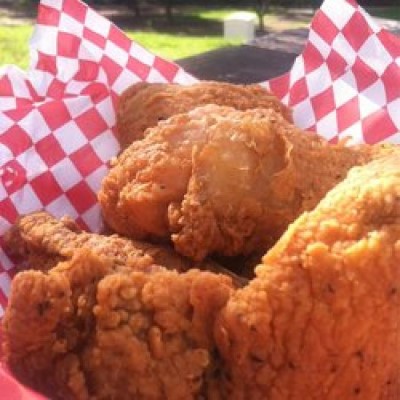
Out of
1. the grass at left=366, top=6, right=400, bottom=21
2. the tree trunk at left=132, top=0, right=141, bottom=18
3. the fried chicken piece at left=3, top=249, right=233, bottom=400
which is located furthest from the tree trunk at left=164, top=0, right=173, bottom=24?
the fried chicken piece at left=3, top=249, right=233, bottom=400

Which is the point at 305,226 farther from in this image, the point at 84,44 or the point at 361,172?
the point at 84,44

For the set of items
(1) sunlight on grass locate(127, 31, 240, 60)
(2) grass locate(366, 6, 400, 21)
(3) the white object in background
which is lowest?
(2) grass locate(366, 6, 400, 21)

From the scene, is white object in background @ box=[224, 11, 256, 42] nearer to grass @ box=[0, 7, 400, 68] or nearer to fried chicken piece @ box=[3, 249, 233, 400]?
grass @ box=[0, 7, 400, 68]

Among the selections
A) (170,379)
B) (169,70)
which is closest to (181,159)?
(170,379)

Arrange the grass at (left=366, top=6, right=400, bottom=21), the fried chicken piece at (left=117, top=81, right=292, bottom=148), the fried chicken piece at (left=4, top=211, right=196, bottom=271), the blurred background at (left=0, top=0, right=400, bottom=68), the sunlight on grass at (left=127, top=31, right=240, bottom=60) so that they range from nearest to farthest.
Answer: the fried chicken piece at (left=4, top=211, right=196, bottom=271) → the fried chicken piece at (left=117, top=81, right=292, bottom=148) → the sunlight on grass at (left=127, top=31, right=240, bottom=60) → the blurred background at (left=0, top=0, right=400, bottom=68) → the grass at (left=366, top=6, right=400, bottom=21)

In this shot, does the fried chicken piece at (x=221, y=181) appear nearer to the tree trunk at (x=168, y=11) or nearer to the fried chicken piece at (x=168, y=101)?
the fried chicken piece at (x=168, y=101)

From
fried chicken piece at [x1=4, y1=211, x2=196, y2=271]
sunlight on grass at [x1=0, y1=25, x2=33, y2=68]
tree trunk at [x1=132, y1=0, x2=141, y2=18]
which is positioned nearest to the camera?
fried chicken piece at [x1=4, y1=211, x2=196, y2=271]

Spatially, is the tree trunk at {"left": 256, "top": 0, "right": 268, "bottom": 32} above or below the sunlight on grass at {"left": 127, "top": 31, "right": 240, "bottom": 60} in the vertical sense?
below
